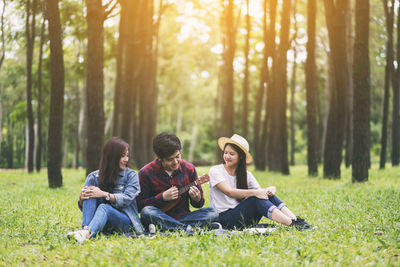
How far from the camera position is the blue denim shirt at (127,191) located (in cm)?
649

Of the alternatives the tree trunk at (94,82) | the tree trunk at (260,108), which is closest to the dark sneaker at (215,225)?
the tree trunk at (94,82)

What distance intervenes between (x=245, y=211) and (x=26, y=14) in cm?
1837

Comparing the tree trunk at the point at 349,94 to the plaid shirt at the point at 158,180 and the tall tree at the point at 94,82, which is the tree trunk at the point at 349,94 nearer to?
the tall tree at the point at 94,82

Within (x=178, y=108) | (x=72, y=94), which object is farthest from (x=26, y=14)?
(x=178, y=108)

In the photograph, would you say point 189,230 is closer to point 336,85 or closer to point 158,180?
point 158,180

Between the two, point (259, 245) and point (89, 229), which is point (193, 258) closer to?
point (259, 245)

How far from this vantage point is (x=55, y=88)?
44.4ft

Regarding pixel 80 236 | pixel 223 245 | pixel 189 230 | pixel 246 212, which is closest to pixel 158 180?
pixel 189 230

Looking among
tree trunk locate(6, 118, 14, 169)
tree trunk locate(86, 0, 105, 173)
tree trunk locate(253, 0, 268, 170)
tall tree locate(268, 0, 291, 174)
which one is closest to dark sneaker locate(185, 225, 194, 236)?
tree trunk locate(86, 0, 105, 173)

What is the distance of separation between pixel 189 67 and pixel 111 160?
33993 millimetres

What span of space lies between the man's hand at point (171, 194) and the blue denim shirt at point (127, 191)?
0.39 metres

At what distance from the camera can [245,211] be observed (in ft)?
22.7

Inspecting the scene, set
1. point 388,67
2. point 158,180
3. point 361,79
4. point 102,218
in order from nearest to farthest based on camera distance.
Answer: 1. point 102,218
2. point 158,180
3. point 361,79
4. point 388,67

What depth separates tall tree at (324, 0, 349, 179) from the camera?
50.9 feet
